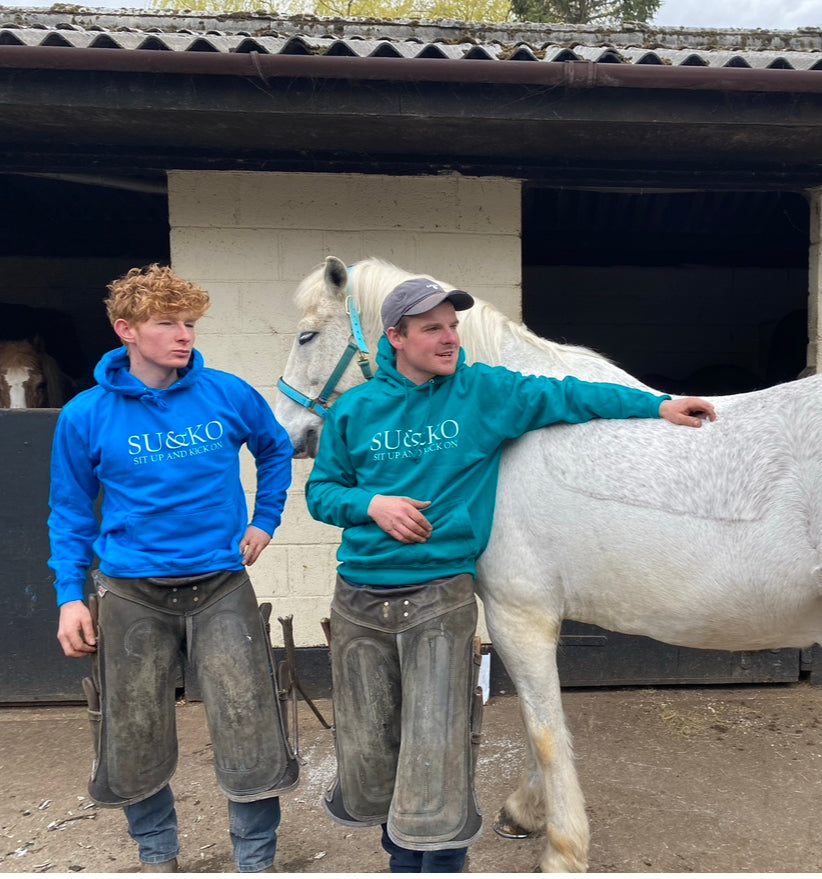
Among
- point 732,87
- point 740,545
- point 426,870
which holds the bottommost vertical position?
point 426,870

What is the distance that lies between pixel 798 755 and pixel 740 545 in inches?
76.5

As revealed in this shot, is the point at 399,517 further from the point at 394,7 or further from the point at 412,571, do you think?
the point at 394,7

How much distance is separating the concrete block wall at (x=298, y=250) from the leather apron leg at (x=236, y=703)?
168 cm

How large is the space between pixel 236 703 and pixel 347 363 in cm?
111

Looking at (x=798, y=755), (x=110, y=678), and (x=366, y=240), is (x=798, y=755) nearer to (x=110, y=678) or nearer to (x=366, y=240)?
(x=110, y=678)

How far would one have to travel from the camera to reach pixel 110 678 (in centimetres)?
200

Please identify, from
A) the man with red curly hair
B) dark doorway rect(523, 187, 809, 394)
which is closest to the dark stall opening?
the man with red curly hair

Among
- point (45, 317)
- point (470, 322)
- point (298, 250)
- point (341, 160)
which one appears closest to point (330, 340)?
point (470, 322)

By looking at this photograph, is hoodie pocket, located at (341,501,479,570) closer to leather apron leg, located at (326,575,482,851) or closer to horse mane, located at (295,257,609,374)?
leather apron leg, located at (326,575,482,851)

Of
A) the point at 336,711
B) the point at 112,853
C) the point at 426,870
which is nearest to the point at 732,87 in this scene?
the point at 336,711

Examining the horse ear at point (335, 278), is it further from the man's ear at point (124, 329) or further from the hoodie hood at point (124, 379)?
the man's ear at point (124, 329)

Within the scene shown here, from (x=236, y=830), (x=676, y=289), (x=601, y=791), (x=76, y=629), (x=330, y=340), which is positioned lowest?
(x=601, y=791)

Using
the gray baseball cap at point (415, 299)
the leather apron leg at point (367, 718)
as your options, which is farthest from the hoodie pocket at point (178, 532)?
the gray baseball cap at point (415, 299)

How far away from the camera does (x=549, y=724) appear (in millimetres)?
2145
